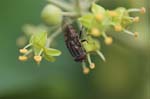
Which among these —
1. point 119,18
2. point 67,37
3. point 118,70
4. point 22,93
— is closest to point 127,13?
point 119,18

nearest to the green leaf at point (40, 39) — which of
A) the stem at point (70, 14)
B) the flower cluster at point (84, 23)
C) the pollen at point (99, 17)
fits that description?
the flower cluster at point (84, 23)

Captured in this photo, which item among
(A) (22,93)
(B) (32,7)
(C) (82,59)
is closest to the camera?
(C) (82,59)

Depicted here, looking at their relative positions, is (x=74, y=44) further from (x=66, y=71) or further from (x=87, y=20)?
(x=66, y=71)

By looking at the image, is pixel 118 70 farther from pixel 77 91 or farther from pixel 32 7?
pixel 32 7

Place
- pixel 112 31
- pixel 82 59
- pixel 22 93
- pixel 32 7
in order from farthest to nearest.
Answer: pixel 32 7
pixel 22 93
pixel 112 31
pixel 82 59

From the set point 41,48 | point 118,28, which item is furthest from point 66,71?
point 118,28

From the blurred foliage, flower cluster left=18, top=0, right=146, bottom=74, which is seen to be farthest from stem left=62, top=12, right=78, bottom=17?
the blurred foliage

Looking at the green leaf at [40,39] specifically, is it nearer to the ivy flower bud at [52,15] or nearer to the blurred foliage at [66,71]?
the ivy flower bud at [52,15]
